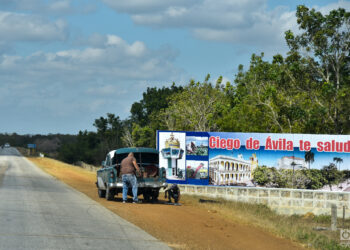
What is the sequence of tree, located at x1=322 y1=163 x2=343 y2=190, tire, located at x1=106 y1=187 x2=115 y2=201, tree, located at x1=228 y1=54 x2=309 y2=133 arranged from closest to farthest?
1. tire, located at x1=106 y1=187 x2=115 y2=201
2. tree, located at x1=322 y1=163 x2=343 y2=190
3. tree, located at x1=228 y1=54 x2=309 y2=133

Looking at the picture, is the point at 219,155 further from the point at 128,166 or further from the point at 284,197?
the point at 128,166

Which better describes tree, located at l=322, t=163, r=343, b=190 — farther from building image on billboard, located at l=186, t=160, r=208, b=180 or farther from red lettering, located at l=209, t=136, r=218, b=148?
building image on billboard, located at l=186, t=160, r=208, b=180

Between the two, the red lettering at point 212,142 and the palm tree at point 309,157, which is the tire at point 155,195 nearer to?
the red lettering at point 212,142

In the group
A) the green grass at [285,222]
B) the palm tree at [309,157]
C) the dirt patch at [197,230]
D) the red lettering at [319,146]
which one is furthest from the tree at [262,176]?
the dirt patch at [197,230]

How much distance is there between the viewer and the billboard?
2670 centimetres

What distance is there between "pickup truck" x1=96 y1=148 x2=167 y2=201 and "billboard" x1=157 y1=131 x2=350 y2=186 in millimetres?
5205

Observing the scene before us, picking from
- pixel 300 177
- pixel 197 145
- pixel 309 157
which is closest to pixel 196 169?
pixel 197 145

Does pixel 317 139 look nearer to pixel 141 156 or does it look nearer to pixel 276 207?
pixel 276 207

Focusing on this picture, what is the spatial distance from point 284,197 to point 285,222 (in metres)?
5.24

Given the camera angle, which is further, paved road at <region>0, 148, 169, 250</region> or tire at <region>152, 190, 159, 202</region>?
tire at <region>152, 190, 159, 202</region>

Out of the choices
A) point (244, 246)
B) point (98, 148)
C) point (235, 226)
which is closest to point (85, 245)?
point (244, 246)

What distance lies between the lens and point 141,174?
2044cm

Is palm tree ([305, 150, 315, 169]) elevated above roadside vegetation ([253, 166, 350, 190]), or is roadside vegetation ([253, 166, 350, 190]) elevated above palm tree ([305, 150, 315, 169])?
palm tree ([305, 150, 315, 169])

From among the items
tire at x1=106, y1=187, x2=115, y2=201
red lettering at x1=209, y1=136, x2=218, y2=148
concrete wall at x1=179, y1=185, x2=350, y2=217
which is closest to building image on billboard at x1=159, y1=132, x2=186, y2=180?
concrete wall at x1=179, y1=185, x2=350, y2=217
